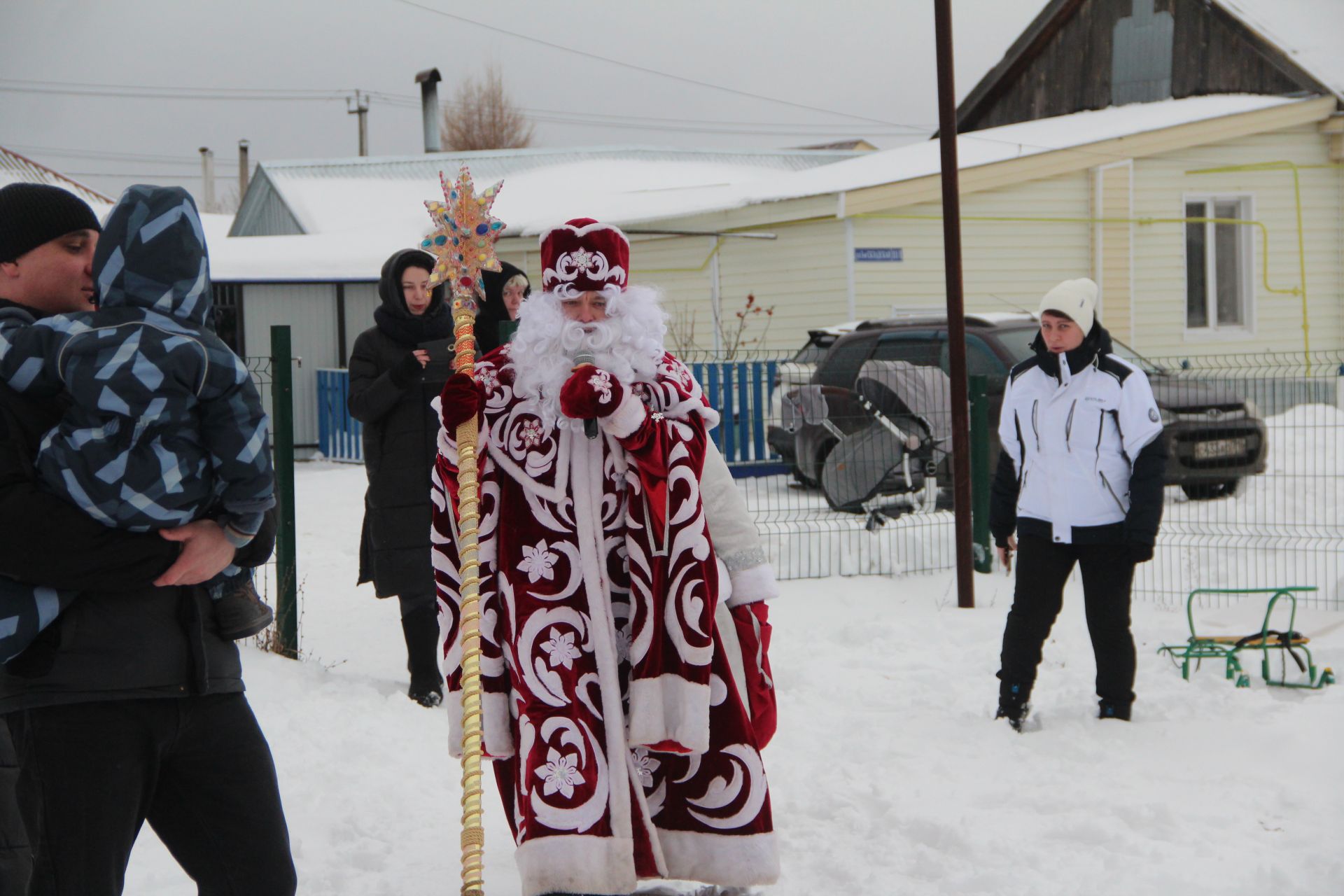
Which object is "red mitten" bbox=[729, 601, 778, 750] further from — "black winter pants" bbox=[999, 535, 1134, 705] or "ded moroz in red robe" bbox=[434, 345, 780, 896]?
"black winter pants" bbox=[999, 535, 1134, 705]

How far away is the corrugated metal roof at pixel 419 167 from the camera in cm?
2647

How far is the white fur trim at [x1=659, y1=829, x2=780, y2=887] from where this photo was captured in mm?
3381

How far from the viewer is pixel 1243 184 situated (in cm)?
1770

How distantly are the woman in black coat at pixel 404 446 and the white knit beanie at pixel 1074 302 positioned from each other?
8.28 feet

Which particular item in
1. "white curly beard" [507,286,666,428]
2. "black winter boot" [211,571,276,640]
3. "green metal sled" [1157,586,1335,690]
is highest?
"white curly beard" [507,286,666,428]

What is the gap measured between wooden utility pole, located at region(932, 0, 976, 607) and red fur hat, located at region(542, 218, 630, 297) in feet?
15.8

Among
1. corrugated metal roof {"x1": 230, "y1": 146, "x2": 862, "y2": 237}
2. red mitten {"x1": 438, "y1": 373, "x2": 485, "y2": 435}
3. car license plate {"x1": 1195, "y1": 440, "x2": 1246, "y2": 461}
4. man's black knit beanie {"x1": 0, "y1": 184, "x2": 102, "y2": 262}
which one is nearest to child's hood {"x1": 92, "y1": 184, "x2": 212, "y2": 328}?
man's black knit beanie {"x1": 0, "y1": 184, "x2": 102, "y2": 262}

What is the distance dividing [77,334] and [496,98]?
50.9m

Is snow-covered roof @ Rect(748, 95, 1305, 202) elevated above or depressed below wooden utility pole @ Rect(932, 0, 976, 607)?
above

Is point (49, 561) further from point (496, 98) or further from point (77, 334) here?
point (496, 98)

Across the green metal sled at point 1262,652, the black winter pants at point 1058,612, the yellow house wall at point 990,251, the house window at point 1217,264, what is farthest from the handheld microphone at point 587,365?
the house window at point 1217,264

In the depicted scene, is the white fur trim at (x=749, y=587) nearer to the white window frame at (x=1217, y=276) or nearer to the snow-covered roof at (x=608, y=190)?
the snow-covered roof at (x=608, y=190)

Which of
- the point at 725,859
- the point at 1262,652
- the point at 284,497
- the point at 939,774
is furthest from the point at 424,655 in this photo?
the point at 1262,652

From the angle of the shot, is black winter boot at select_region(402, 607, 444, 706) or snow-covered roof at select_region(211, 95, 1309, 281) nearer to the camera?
black winter boot at select_region(402, 607, 444, 706)
